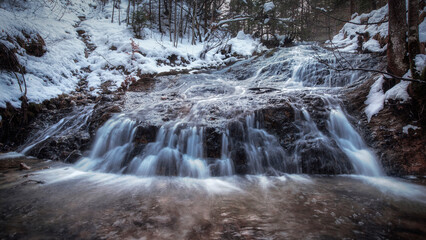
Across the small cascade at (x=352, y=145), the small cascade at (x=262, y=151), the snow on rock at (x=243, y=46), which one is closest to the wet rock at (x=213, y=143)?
the small cascade at (x=262, y=151)

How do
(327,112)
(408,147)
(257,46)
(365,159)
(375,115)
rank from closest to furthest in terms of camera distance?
(408,147)
(365,159)
(375,115)
(327,112)
(257,46)

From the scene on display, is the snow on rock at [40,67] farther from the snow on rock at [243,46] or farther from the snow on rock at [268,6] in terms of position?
the snow on rock at [268,6]

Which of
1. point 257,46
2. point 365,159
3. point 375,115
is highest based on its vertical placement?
point 257,46

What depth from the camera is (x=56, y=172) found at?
3.81 metres

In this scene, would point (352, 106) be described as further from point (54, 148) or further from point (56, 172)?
point (54, 148)

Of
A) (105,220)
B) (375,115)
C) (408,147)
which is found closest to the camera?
(105,220)

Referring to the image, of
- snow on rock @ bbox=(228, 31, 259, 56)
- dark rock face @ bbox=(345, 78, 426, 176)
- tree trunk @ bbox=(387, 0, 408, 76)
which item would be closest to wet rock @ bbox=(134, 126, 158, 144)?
dark rock face @ bbox=(345, 78, 426, 176)

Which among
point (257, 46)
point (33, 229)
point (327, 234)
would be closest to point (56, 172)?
point (33, 229)

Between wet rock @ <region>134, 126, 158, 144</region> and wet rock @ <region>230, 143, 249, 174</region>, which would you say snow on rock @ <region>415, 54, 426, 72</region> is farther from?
wet rock @ <region>134, 126, 158, 144</region>

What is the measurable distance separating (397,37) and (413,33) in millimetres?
228

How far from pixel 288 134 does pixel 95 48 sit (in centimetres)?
1297

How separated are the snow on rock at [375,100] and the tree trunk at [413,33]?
2.66 ft

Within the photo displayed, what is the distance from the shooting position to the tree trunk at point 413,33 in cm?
365

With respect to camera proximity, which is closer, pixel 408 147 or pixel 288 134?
pixel 408 147
